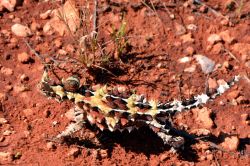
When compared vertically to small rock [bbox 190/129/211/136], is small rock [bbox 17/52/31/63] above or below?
above

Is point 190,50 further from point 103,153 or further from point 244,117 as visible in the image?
point 103,153

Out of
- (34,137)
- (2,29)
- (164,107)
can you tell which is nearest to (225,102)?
(164,107)

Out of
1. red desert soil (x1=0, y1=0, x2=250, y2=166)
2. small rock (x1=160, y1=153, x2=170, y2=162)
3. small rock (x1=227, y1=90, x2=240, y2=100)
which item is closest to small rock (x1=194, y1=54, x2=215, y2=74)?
red desert soil (x1=0, y1=0, x2=250, y2=166)

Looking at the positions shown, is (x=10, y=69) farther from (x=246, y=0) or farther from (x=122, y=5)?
(x=246, y=0)

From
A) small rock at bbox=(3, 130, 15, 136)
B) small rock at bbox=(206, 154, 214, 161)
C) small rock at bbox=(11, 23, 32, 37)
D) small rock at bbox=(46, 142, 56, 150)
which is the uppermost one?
small rock at bbox=(11, 23, 32, 37)

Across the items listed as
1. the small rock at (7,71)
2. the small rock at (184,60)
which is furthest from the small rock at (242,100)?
the small rock at (7,71)

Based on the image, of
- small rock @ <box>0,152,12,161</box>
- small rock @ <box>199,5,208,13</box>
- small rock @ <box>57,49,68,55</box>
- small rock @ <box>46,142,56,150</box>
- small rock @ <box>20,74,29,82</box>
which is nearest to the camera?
small rock @ <box>0,152,12,161</box>

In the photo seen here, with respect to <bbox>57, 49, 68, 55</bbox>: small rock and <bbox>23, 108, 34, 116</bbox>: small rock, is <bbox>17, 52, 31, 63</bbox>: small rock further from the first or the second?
<bbox>23, 108, 34, 116</bbox>: small rock
